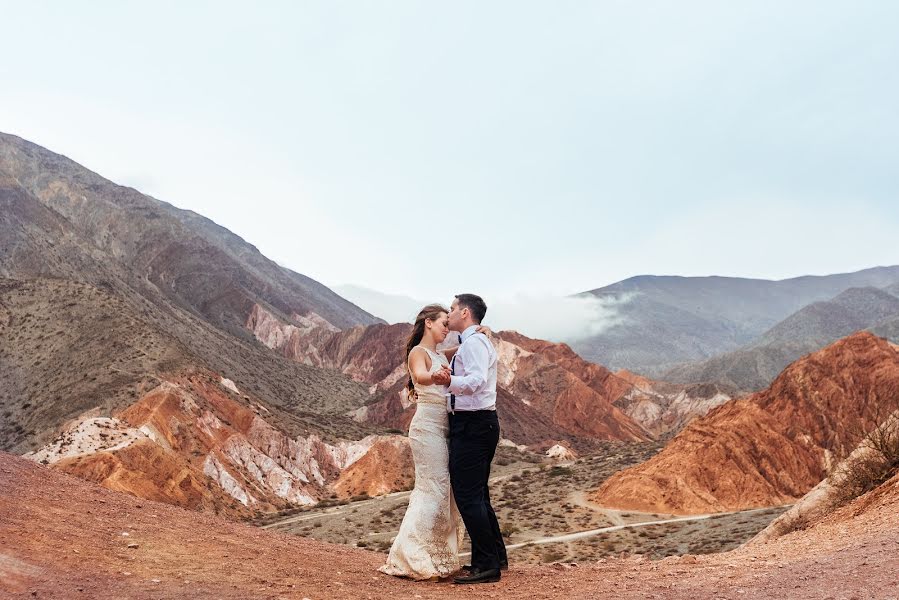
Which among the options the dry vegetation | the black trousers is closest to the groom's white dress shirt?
the black trousers

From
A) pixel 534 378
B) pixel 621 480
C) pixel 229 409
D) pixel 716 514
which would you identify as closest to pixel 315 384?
pixel 534 378

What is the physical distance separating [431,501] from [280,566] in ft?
5.76

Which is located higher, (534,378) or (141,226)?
(141,226)

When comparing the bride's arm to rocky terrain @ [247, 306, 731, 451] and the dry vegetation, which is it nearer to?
the dry vegetation

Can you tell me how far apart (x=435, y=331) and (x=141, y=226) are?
131868 mm

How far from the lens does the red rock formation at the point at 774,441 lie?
114 feet

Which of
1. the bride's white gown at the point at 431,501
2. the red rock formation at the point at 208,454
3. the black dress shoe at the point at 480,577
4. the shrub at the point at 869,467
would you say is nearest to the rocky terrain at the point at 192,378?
the red rock formation at the point at 208,454

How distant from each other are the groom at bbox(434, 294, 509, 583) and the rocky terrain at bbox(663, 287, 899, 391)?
116623mm

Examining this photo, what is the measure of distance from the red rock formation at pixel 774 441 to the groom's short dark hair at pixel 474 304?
3016 cm

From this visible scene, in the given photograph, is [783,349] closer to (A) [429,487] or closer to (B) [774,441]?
(B) [774,441]

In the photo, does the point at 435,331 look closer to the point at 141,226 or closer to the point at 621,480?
the point at 621,480

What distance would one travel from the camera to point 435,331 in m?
6.83

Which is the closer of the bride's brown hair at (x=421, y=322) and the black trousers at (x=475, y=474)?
the black trousers at (x=475, y=474)

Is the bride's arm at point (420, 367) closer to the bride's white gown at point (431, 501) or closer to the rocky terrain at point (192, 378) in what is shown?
the bride's white gown at point (431, 501)
